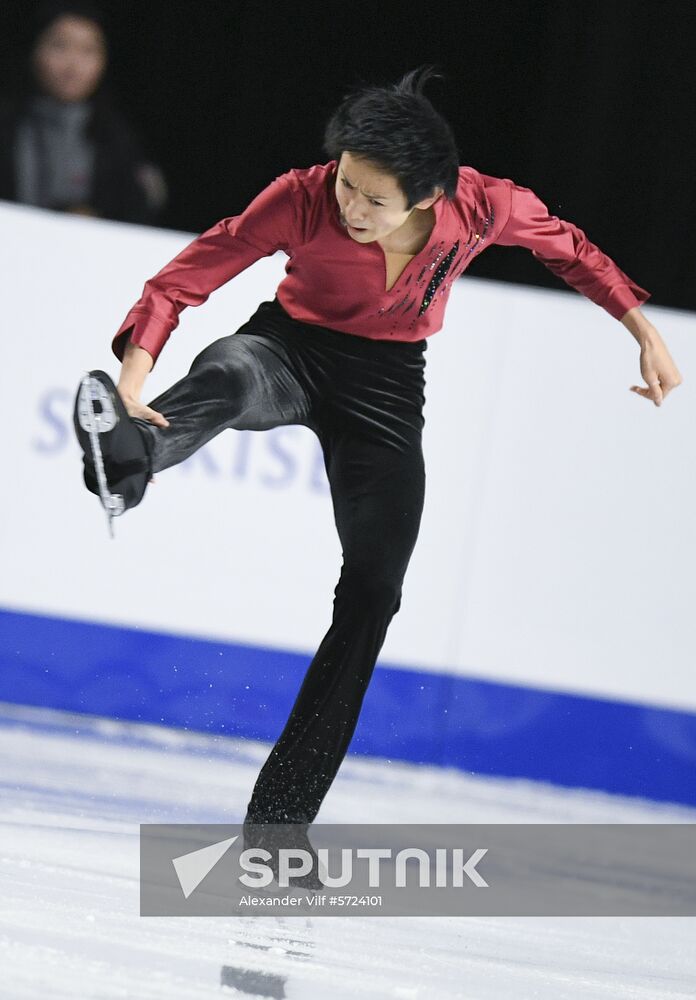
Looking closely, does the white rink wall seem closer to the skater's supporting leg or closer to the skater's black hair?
the skater's supporting leg

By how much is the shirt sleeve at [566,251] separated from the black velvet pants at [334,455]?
0.36 metres

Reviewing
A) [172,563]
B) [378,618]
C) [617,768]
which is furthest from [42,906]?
[617,768]

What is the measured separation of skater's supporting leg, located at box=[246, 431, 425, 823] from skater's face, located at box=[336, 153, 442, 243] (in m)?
0.57

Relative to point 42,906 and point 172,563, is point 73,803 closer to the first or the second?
point 42,906

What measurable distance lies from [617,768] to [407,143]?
279 cm

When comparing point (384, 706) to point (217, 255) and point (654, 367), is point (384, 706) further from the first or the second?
point (217, 255)

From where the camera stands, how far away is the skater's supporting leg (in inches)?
116

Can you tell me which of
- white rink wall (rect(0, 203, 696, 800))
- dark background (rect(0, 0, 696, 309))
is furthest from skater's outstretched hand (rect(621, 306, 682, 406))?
dark background (rect(0, 0, 696, 309))

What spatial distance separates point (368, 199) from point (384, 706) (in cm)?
243

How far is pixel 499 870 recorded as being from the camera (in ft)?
11.5

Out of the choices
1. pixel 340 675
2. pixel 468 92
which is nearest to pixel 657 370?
pixel 340 675

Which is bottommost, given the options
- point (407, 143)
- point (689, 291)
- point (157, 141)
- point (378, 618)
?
point (378, 618)

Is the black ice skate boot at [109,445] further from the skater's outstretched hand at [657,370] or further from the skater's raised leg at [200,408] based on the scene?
the skater's outstretched hand at [657,370]

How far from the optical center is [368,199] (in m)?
2.77
